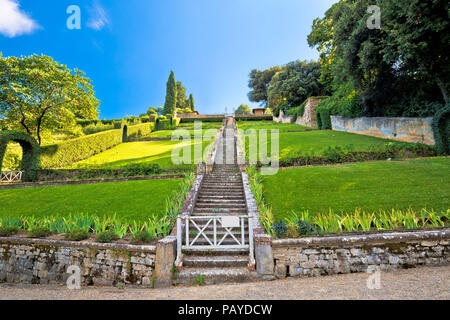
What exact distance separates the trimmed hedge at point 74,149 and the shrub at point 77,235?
10.9 metres

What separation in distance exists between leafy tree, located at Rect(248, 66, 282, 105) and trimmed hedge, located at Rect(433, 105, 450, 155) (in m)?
42.4

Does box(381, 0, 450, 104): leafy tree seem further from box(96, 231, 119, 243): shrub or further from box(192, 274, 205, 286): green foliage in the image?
box(96, 231, 119, 243): shrub

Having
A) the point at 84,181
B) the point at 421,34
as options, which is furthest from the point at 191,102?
the point at 421,34

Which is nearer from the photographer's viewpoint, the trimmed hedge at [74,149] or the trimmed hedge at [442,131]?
the trimmed hedge at [442,131]

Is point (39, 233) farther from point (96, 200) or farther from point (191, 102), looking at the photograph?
point (191, 102)

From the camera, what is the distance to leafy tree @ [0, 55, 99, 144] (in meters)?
13.7

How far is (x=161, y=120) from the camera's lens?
34.0 m

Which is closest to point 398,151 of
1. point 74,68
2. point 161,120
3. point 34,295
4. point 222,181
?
point 222,181

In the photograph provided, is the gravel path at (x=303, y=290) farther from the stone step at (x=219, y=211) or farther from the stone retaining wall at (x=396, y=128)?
the stone retaining wall at (x=396, y=128)

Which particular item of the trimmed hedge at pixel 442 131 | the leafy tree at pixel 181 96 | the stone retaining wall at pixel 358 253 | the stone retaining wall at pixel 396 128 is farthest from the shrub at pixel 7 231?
the leafy tree at pixel 181 96

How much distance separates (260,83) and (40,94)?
145 feet

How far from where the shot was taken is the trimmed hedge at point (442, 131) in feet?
33.3
